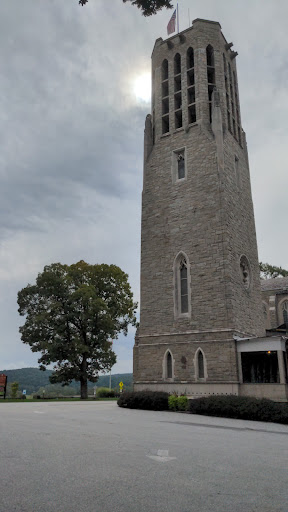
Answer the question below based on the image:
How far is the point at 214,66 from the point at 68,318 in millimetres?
22134

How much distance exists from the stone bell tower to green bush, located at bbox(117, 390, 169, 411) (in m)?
2.65

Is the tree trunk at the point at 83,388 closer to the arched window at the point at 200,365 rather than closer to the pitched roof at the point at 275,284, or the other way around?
the arched window at the point at 200,365

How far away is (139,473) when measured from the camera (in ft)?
19.2

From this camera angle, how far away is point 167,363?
78.5ft

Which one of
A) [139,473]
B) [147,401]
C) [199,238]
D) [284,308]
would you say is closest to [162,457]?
[139,473]

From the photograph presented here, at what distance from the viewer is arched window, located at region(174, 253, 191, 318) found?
24.3m

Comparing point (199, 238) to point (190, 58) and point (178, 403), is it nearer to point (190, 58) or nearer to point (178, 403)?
point (178, 403)

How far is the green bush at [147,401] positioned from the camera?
19.9m

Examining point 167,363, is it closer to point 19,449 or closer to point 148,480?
point 19,449

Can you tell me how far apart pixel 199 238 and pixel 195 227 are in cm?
81

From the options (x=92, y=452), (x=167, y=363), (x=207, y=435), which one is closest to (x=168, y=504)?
(x=92, y=452)

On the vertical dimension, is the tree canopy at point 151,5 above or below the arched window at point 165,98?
below

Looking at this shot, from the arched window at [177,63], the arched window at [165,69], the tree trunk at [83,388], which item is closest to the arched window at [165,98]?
the arched window at [165,69]

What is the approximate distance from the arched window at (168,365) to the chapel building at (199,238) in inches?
3.1
